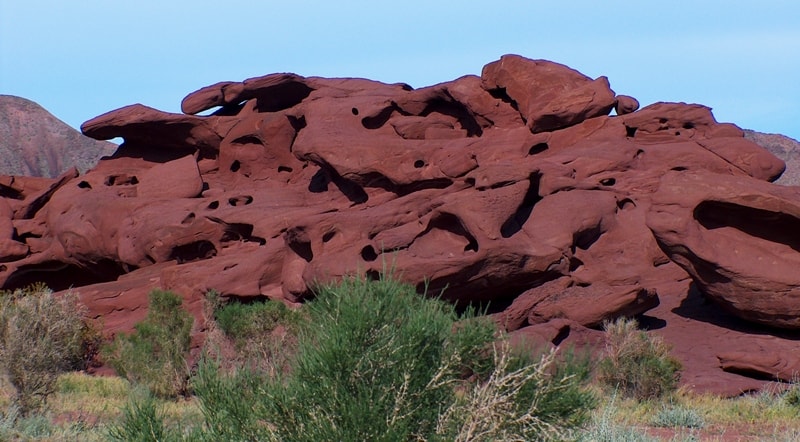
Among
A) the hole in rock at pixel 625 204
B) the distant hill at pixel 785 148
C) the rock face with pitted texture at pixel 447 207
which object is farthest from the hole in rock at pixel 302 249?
the distant hill at pixel 785 148

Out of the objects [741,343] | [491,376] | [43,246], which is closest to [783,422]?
[741,343]

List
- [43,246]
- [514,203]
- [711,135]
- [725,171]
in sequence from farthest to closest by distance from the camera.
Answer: [43,246]
[711,135]
[725,171]
[514,203]

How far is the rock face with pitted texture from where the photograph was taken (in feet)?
49.7

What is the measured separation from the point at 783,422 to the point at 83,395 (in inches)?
360

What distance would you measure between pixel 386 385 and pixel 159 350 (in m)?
11.5

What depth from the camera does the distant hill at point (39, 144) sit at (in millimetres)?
81062

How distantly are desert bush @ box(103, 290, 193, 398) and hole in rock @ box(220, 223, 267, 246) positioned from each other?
5.58 m

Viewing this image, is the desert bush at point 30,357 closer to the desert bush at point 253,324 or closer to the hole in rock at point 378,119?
the desert bush at point 253,324

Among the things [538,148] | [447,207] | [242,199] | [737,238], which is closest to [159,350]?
[447,207]

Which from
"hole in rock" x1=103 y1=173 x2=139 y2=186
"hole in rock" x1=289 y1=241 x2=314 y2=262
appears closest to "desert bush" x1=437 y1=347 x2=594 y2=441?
"hole in rock" x1=289 y1=241 x2=314 y2=262

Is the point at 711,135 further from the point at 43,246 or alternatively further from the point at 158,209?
the point at 43,246

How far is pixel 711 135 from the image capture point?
22688 mm

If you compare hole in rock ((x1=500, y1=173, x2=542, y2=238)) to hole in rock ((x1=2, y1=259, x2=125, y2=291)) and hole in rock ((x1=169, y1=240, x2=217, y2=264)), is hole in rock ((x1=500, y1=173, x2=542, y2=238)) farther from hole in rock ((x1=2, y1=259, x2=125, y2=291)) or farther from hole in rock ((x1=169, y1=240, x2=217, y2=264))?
hole in rock ((x1=2, y1=259, x2=125, y2=291))

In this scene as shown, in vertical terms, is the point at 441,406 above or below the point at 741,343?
above
